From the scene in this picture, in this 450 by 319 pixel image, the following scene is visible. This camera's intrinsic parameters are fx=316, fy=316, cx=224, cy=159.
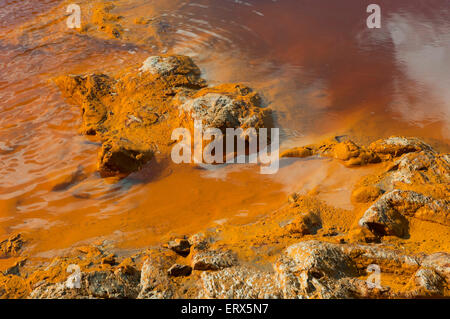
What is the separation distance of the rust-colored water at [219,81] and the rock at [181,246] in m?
0.25

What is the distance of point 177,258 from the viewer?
7.93 ft

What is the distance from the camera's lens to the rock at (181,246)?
2471 mm

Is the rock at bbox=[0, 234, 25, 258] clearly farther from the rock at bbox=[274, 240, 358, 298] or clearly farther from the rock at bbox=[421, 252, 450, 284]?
the rock at bbox=[421, 252, 450, 284]

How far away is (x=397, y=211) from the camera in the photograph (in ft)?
8.54

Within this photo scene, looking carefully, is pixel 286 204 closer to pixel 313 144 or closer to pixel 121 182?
pixel 313 144

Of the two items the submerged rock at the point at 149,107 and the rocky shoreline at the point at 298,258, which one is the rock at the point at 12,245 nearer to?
the rocky shoreline at the point at 298,258

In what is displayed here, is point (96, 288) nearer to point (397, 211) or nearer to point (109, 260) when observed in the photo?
point (109, 260)

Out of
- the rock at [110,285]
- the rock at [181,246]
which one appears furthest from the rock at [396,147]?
the rock at [110,285]

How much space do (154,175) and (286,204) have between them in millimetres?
1465

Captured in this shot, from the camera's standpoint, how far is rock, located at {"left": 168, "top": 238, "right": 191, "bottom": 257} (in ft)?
8.11

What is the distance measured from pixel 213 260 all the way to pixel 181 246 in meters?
0.38

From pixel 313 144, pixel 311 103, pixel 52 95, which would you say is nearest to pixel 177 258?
pixel 313 144

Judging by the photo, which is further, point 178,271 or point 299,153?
point 299,153

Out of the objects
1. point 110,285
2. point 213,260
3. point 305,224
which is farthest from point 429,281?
point 110,285
